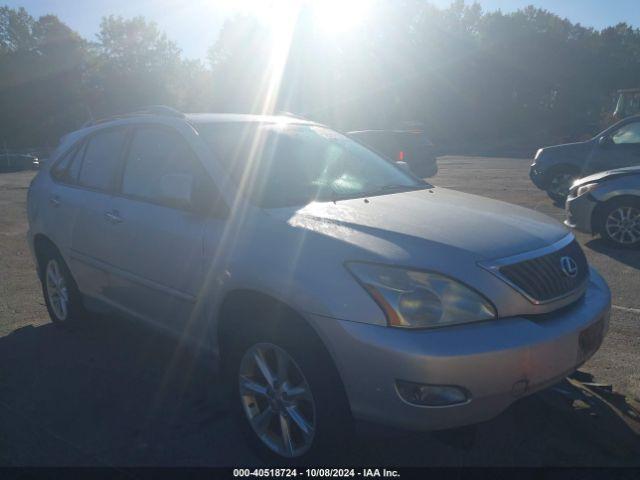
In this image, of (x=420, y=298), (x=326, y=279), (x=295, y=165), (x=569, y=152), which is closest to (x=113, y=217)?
(x=295, y=165)

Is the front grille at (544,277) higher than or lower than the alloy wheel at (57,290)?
higher

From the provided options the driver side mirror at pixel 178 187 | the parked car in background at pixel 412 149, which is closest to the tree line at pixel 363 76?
the parked car in background at pixel 412 149

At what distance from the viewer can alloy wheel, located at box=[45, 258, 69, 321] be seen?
5.22m

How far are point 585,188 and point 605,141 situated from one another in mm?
3917

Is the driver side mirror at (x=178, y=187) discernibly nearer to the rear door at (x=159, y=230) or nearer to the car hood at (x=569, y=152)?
the rear door at (x=159, y=230)

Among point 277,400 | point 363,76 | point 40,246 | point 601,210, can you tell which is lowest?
point 40,246

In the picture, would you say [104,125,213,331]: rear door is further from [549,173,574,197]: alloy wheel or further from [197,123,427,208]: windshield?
[549,173,574,197]: alloy wheel

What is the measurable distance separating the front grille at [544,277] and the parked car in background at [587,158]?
9.24 m

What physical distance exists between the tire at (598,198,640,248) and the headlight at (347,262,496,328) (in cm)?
597

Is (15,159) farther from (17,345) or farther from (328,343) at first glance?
(328,343)

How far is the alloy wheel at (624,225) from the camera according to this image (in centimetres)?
785

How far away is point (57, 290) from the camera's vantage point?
5348mm

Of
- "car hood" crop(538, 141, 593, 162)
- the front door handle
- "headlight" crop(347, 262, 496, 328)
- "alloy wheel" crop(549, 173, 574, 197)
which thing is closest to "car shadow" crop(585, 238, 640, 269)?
"alloy wheel" crop(549, 173, 574, 197)

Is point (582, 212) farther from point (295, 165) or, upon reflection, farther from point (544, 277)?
point (544, 277)
